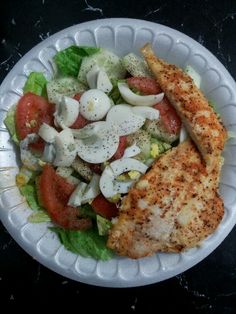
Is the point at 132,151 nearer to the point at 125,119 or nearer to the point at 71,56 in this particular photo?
the point at 125,119

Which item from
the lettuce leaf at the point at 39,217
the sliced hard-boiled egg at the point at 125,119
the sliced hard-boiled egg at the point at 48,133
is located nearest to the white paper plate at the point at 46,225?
the lettuce leaf at the point at 39,217

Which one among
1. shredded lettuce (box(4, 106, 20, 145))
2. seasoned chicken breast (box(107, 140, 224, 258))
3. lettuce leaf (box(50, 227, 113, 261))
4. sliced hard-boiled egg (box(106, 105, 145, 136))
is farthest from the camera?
shredded lettuce (box(4, 106, 20, 145))

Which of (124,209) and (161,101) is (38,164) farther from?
(161,101)

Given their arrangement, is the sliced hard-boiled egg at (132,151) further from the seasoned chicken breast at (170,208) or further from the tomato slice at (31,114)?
the tomato slice at (31,114)

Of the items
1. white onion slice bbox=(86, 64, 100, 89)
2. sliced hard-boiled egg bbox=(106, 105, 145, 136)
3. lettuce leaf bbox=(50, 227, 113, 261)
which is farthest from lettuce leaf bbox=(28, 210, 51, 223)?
white onion slice bbox=(86, 64, 100, 89)

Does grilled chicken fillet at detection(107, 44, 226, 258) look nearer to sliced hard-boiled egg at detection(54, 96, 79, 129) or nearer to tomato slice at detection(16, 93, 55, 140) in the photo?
sliced hard-boiled egg at detection(54, 96, 79, 129)

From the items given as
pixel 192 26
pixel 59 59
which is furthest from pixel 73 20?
pixel 192 26

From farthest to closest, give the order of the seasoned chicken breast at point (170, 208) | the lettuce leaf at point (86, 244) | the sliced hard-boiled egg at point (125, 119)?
the lettuce leaf at point (86, 244) → the sliced hard-boiled egg at point (125, 119) → the seasoned chicken breast at point (170, 208)
